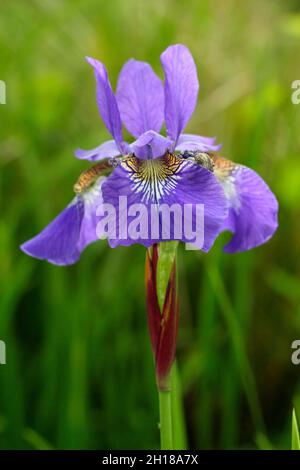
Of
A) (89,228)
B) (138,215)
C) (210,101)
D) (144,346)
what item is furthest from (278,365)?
(138,215)

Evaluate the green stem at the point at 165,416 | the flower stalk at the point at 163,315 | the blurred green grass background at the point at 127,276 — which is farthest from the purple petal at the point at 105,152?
the blurred green grass background at the point at 127,276

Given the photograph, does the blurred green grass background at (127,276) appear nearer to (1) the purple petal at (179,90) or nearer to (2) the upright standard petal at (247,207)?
(2) the upright standard petal at (247,207)

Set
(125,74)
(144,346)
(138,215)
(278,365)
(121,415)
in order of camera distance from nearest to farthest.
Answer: (138,215) → (125,74) → (121,415) → (144,346) → (278,365)

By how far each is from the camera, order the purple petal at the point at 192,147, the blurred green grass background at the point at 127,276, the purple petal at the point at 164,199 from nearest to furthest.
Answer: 1. the purple petal at the point at 164,199
2. the purple petal at the point at 192,147
3. the blurred green grass background at the point at 127,276

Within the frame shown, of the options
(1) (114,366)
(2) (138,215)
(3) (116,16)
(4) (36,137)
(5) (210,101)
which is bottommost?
(1) (114,366)

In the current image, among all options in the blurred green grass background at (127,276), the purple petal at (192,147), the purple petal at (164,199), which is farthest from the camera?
the blurred green grass background at (127,276)

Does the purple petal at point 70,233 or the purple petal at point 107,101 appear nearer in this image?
the purple petal at point 107,101

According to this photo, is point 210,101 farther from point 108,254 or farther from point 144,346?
point 144,346
